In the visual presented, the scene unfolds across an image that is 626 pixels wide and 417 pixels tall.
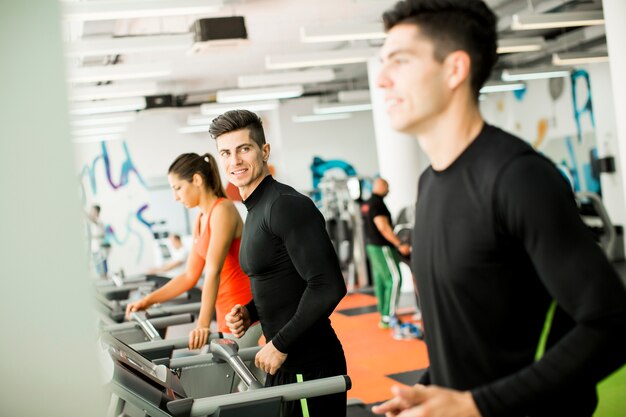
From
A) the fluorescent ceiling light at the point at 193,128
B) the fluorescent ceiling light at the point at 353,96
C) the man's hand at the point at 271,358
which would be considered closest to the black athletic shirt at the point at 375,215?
the man's hand at the point at 271,358

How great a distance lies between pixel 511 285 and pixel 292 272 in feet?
3.62

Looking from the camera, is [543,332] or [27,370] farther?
[543,332]

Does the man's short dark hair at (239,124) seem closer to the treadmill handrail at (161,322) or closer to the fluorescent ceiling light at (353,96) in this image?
the treadmill handrail at (161,322)

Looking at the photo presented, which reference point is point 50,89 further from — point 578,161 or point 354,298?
point 578,161

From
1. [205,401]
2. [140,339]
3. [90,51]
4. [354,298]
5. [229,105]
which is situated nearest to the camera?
[205,401]

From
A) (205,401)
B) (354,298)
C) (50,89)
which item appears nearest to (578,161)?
(354,298)

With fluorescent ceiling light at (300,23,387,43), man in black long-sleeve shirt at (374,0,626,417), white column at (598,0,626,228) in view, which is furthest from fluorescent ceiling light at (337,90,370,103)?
man in black long-sleeve shirt at (374,0,626,417)

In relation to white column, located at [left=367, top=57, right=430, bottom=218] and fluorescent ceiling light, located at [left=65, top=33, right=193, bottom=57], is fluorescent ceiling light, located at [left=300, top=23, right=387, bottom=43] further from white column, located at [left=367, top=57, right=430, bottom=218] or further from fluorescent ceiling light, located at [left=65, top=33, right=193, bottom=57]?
white column, located at [left=367, top=57, right=430, bottom=218]

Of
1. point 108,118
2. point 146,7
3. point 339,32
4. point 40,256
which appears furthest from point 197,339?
point 108,118

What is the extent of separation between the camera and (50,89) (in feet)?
3.41

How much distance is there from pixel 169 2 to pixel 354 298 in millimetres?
4934

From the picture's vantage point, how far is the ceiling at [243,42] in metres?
6.86

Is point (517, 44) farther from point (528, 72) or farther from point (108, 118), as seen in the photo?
point (108, 118)

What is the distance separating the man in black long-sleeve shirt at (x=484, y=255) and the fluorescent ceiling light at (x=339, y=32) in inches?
230
